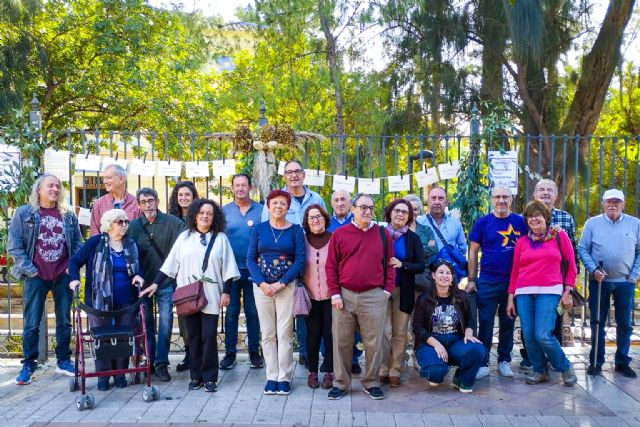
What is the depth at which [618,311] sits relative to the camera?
589cm

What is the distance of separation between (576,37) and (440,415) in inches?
331

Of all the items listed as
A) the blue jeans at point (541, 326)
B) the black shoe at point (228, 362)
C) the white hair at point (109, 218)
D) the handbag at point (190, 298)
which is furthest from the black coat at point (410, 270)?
the white hair at point (109, 218)

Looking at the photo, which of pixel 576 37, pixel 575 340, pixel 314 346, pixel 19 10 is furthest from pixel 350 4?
pixel 314 346

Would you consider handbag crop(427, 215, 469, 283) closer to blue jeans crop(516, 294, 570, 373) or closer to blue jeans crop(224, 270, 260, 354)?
blue jeans crop(516, 294, 570, 373)

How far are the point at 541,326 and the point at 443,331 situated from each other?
846 mm

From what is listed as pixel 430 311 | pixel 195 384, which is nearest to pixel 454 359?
pixel 430 311

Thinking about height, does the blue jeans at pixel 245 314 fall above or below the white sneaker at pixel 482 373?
above

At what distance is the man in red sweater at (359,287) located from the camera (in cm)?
503

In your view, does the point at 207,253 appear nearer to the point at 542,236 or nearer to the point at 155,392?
the point at 155,392

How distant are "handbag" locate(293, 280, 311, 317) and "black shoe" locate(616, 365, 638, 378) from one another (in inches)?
124

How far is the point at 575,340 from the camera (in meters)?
7.25

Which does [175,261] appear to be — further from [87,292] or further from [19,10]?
[19,10]

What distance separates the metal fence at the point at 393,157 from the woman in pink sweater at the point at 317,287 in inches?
48.7

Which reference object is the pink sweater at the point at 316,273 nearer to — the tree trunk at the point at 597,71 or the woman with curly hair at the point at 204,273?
the woman with curly hair at the point at 204,273
